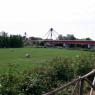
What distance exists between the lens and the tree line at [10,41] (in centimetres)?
9919

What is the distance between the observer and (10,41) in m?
103

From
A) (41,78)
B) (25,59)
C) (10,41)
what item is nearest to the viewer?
(41,78)

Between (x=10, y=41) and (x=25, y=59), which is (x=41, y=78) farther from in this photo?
(x=10, y=41)

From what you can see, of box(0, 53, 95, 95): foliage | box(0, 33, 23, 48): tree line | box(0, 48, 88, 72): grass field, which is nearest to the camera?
box(0, 53, 95, 95): foliage

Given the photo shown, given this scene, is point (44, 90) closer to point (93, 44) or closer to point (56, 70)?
point (56, 70)

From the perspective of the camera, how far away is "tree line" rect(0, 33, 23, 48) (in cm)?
9919

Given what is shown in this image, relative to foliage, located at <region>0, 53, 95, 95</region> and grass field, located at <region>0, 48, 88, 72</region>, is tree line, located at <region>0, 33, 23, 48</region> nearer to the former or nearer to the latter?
grass field, located at <region>0, 48, 88, 72</region>

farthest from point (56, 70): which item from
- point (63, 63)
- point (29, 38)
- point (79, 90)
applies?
point (29, 38)

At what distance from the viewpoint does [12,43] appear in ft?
346

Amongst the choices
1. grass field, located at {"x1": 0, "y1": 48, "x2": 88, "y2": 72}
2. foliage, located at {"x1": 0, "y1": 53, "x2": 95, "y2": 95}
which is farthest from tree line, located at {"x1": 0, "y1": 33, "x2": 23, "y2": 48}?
foliage, located at {"x1": 0, "y1": 53, "x2": 95, "y2": 95}

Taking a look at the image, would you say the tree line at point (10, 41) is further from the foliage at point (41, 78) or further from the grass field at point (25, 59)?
the foliage at point (41, 78)

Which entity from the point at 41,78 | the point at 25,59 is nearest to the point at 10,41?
the point at 25,59

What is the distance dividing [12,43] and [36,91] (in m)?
98.2

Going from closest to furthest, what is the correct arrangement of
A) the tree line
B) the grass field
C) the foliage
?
the foliage, the grass field, the tree line
